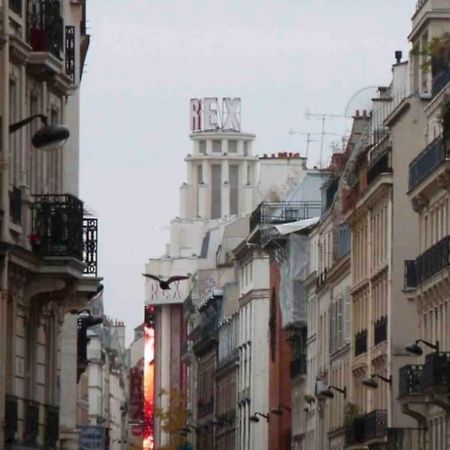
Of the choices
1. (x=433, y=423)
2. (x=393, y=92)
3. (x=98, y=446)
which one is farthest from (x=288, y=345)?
(x=98, y=446)

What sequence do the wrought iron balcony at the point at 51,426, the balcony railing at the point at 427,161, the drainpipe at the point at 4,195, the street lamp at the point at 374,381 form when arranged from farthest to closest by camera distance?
the street lamp at the point at 374,381 < the balcony railing at the point at 427,161 < the wrought iron balcony at the point at 51,426 < the drainpipe at the point at 4,195

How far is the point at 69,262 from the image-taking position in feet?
154

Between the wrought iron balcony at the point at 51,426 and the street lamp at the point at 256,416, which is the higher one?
the street lamp at the point at 256,416

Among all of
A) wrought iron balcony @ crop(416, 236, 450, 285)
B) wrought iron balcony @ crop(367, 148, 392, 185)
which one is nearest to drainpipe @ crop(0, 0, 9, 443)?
wrought iron balcony @ crop(416, 236, 450, 285)

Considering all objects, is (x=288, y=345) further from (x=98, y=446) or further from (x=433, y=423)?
(x=98, y=446)

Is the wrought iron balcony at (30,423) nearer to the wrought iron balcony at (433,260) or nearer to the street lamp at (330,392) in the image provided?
the wrought iron balcony at (433,260)

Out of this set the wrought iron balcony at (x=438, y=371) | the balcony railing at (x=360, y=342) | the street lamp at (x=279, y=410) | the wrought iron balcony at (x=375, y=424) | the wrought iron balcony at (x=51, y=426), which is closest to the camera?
the wrought iron balcony at (x=51, y=426)

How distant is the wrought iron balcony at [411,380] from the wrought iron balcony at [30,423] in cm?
3234

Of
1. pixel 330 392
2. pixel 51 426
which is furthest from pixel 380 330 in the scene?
pixel 51 426

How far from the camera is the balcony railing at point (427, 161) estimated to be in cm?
7688

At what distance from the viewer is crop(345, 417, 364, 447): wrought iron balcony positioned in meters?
98.4

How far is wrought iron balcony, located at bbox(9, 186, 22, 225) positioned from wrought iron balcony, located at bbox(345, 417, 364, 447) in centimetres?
5238

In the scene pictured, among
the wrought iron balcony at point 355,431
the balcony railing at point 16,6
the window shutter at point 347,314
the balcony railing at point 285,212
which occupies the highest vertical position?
the balcony railing at point 285,212

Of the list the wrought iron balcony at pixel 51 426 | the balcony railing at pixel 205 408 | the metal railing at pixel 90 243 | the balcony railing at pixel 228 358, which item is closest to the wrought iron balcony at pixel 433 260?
the wrought iron balcony at pixel 51 426
